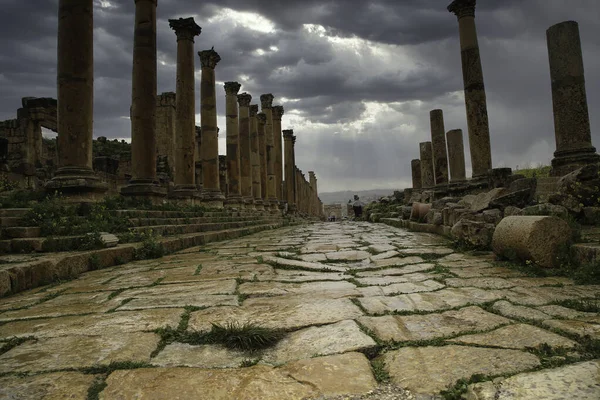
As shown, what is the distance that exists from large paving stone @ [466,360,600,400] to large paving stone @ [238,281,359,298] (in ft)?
5.58

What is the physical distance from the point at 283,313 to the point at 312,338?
55cm

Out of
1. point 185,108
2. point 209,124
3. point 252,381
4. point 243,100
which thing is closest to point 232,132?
point 243,100

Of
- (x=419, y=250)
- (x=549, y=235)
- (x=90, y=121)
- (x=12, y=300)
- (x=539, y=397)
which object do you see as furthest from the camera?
(x=90, y=121)

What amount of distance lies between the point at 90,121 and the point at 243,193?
577 inches

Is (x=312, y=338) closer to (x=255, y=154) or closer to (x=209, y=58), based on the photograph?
(x=209, y=58)

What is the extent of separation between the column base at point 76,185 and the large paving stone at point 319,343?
678 centimetres

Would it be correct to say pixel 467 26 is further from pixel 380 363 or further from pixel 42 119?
pixel 42 119

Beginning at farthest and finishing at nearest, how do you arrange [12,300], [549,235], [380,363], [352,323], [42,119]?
1. [42,119]
2. [549,235]
3. [12,300]
4. [352,323]
5. [380,363]

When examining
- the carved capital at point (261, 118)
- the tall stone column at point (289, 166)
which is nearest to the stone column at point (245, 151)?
the carved capital at point (261, 118)

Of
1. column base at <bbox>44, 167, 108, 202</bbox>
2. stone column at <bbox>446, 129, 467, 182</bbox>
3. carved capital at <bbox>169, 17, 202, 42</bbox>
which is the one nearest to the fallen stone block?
column base at <bbox>44, 167, 108, 202</bbox>

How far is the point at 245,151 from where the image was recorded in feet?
74.7

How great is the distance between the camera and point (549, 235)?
3.91 metres

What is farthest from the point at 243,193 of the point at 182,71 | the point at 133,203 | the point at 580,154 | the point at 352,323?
the point at 352,323

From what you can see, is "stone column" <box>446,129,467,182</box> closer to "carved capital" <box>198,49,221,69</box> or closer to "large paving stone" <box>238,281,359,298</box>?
"carved capital" <box>198,49,221,69</box>
